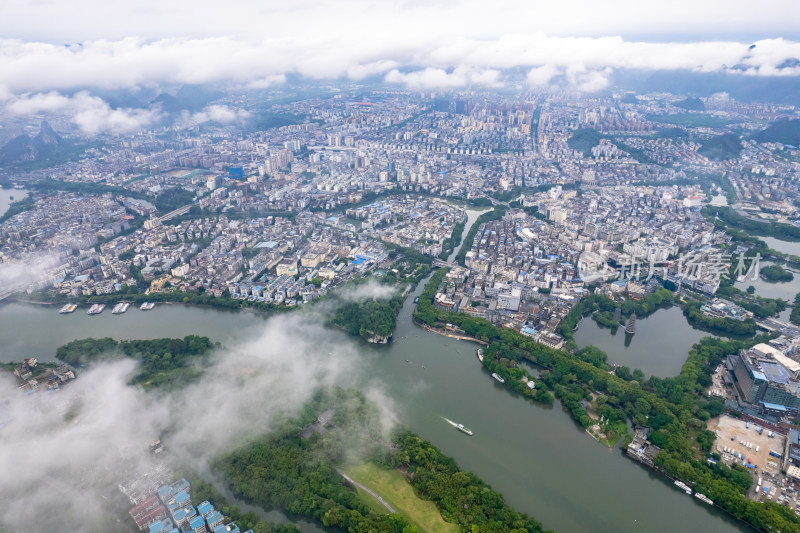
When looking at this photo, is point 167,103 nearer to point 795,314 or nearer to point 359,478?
point 359,478

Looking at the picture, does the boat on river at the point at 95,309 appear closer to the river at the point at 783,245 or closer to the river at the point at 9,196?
the river at the point at 9,196

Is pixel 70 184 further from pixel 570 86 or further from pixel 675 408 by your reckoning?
pixel 570 86

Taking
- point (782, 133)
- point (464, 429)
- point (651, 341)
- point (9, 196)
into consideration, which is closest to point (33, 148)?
point (9, 196)

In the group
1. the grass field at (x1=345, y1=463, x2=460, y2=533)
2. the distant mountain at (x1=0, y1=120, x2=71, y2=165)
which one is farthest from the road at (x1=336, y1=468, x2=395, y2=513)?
the distant mountain at (x1=0, y1=120, x2=71, y2=165)

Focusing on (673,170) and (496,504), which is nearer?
(496,504)

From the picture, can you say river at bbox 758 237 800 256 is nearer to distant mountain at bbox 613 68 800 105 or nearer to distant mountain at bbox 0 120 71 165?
distant mountain at bbox 613 68 800 105

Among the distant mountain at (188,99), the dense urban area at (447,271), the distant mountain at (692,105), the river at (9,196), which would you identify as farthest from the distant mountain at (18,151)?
the distant mountain at (692,105)

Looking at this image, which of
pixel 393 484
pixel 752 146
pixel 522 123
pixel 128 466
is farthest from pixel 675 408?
pixel 522 123

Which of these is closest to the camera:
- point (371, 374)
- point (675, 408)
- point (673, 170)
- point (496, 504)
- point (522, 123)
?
point (496, 504)
